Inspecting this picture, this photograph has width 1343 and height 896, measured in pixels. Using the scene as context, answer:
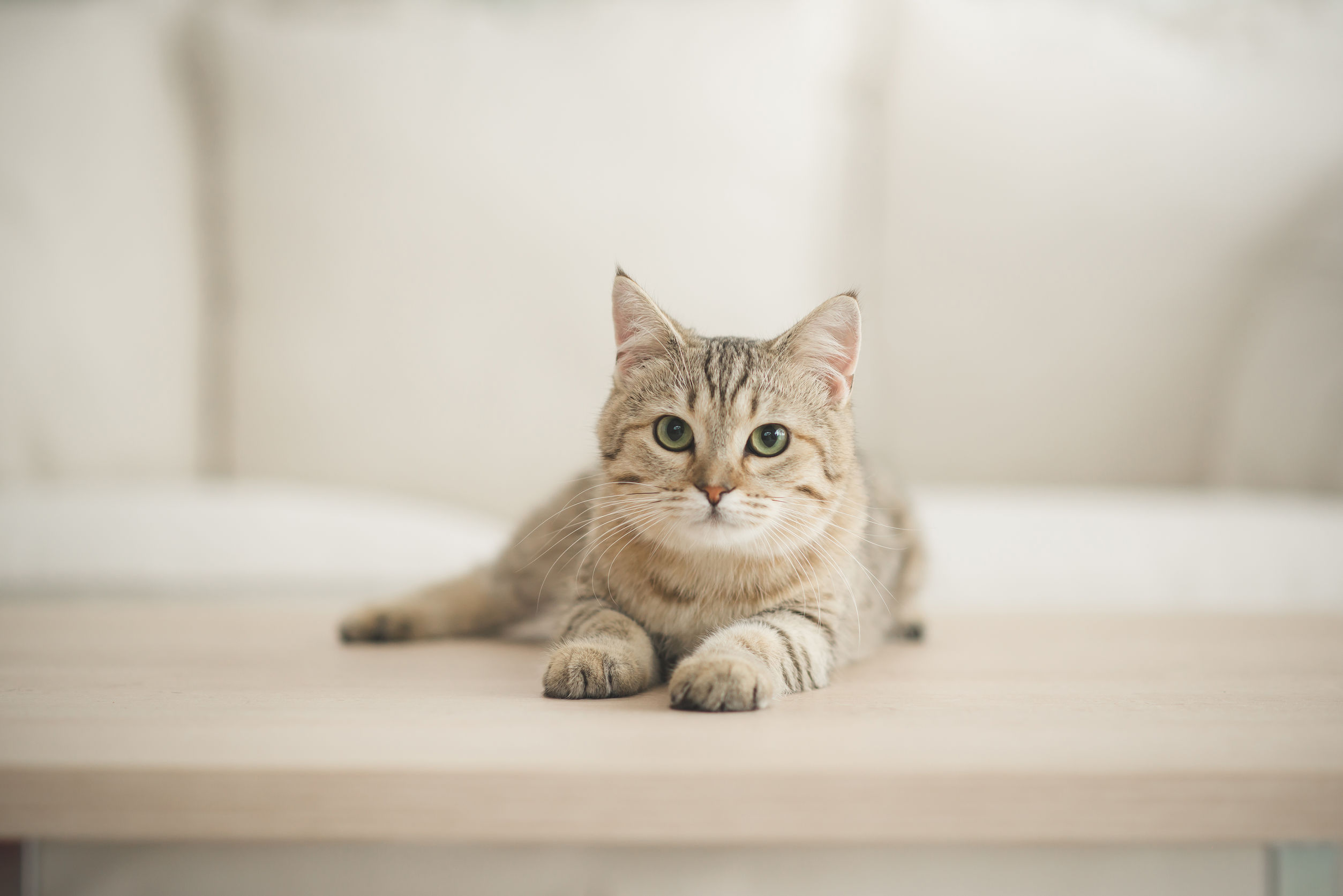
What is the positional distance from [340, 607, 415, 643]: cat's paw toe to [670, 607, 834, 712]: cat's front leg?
0.45m

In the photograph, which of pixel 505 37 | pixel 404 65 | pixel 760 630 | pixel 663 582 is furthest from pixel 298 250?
pixel 760 630

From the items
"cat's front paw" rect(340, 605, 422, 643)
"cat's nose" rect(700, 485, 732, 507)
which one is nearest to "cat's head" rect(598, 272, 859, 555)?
"cat's nose" rect(700, 485, 732, 507)

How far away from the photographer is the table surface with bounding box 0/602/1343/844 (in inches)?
20.8

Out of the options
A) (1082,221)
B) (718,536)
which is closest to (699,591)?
(718,536)

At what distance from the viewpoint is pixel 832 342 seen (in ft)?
3.14

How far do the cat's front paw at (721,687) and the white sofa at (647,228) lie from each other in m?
1.25

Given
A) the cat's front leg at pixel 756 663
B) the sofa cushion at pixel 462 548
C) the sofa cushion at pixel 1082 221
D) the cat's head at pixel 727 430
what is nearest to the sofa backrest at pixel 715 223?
the sofa cushion at pixel 1082 221

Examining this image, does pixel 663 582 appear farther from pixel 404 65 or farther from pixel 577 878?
pixel 404 65

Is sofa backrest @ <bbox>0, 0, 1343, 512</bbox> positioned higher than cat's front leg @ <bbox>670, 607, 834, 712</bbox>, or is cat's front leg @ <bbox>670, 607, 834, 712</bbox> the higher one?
sofa backrest @ <bbox>0, 0, 1343, 512</bbox>

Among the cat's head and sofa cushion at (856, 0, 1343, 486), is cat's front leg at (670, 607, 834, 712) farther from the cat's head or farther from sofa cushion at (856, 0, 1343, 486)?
sofa cushion at (856, 0, 1343, 486)

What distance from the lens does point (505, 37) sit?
6.84ft

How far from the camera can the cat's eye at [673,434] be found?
89 cm

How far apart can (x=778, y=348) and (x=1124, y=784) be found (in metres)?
0.55

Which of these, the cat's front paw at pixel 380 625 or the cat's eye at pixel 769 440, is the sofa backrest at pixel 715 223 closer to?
the cat's front paw at pixel 380 625
